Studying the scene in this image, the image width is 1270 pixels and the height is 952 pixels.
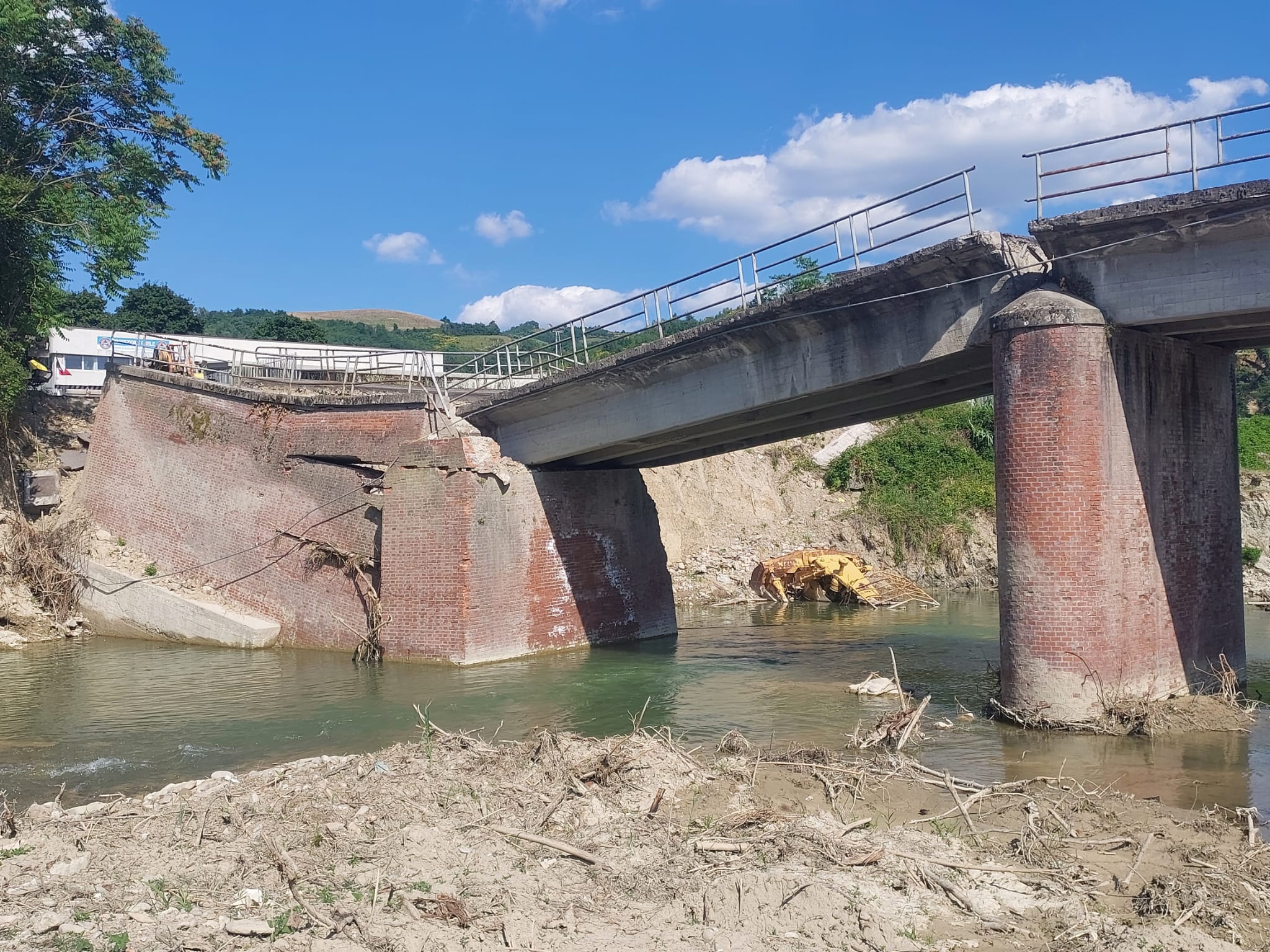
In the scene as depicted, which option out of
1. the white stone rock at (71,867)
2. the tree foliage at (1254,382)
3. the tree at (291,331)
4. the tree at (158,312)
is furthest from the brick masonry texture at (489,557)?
the tree at (158,312)

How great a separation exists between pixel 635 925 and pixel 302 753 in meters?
7.39

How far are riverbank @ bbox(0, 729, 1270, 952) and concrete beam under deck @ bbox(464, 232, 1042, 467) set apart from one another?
6.76 metres

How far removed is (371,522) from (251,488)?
11.1ft

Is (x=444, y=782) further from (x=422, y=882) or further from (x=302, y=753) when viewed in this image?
(x=302, y=753)

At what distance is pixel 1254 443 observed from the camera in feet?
113

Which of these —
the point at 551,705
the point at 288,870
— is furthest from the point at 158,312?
the point at 288,870

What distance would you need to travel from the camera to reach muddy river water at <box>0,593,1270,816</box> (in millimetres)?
11766

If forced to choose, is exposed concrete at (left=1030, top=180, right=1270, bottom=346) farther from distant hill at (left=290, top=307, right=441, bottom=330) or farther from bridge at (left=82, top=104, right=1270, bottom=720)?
distant hill at (left=290, top=307, right=441, bottom=330)

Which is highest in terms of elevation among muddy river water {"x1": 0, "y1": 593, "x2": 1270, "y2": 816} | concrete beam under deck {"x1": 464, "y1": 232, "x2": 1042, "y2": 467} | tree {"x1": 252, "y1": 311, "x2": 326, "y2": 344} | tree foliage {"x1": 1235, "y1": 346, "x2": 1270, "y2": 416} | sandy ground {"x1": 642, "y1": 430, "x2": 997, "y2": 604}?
tree {"x1": 252, "y1": 311, "x2": 326, "y2": 344}

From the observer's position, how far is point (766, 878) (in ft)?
24.2

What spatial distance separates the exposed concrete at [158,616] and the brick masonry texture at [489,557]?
362cm

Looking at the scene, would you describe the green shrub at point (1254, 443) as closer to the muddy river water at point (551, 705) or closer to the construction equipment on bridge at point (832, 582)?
the muddy river water at point (551, 705)

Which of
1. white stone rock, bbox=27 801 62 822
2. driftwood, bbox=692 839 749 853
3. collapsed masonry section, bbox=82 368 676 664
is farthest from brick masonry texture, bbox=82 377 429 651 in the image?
driftwood, bbox=692 839 749 853

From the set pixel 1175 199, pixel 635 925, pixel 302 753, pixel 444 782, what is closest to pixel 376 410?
pixel 302 753
